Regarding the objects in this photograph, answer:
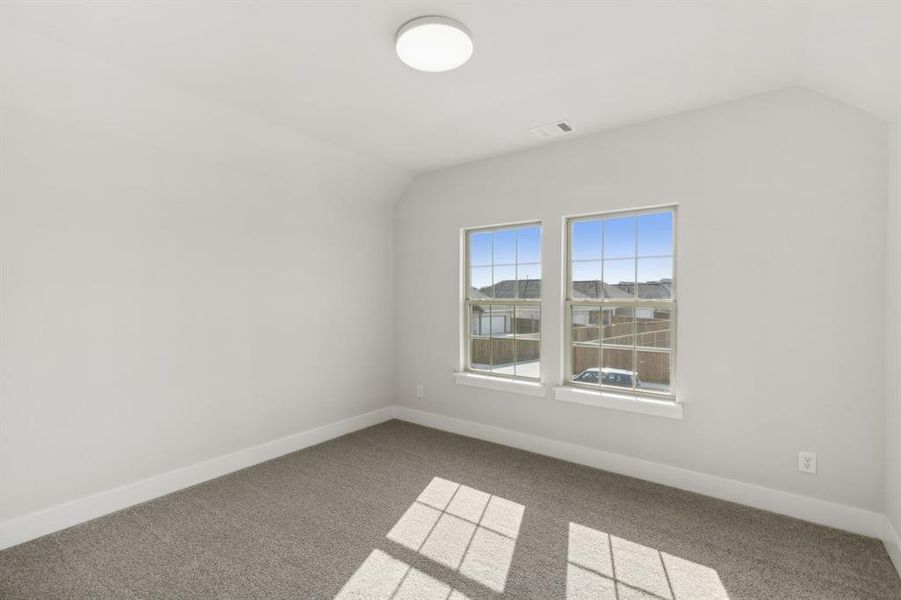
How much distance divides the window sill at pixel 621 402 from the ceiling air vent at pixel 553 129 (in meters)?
2.10

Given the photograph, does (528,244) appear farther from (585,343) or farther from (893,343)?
(893,343)

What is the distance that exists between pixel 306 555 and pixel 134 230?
2379 mm

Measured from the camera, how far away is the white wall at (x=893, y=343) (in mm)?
2256

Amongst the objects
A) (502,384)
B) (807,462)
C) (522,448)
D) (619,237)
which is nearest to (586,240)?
(619,237)

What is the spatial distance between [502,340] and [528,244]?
0.97m

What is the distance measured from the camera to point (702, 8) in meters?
1.99

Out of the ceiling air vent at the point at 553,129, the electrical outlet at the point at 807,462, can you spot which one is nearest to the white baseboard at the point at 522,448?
the electrical outlet at the point at 807,462

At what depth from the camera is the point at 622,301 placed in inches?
137

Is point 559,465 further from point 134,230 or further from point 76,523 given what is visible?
point 134,230

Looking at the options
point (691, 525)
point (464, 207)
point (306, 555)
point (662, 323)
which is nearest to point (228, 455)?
point (306, 555)

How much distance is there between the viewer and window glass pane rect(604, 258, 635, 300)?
3.45 metres

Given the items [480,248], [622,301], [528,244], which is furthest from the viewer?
[480,248]

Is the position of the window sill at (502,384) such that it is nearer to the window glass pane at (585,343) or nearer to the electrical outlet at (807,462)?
the window glass pane at (585,343)

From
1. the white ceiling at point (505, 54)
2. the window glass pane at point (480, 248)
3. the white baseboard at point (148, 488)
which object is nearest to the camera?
the white ceiling at point (505, 54)
